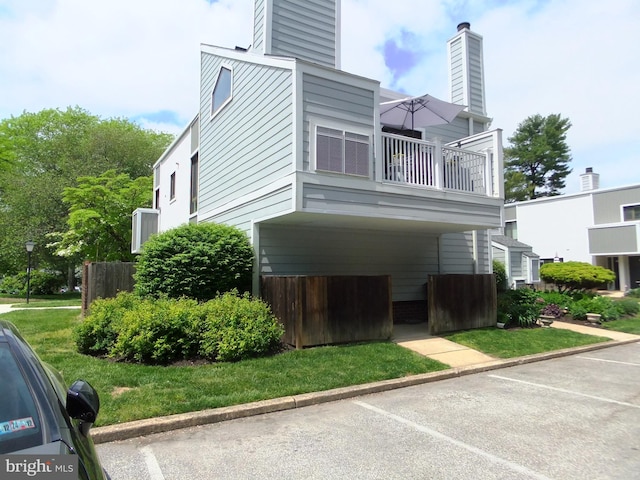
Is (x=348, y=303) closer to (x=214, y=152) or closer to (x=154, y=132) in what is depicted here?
(x=214, y=152)

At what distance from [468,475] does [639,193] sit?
26.2 m

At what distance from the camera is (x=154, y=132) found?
39.5 metres

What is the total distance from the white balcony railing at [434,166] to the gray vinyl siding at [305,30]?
10.7 feet

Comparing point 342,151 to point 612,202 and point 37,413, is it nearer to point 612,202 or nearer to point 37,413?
point 37,413

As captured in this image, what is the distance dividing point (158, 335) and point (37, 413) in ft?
15.9

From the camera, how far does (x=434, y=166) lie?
9.11 m

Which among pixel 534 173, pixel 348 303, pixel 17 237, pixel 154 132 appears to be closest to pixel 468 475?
pixel 348 303

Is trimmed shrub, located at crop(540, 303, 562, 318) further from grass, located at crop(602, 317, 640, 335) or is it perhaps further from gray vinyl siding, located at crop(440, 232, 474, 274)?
gray vinyl siding, located at crop(440, 232, 474, 274)

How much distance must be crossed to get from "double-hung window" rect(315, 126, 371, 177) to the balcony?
57cm

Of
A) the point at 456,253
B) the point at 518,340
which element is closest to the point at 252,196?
the point at 456,253

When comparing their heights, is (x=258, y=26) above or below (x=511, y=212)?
above

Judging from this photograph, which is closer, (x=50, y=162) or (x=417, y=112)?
(x=417, y=112)

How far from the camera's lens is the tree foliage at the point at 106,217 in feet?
71.5

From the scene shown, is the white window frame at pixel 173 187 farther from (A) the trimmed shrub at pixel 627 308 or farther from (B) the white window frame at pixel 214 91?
(A) the trimmed shrub at pixel 627 308
